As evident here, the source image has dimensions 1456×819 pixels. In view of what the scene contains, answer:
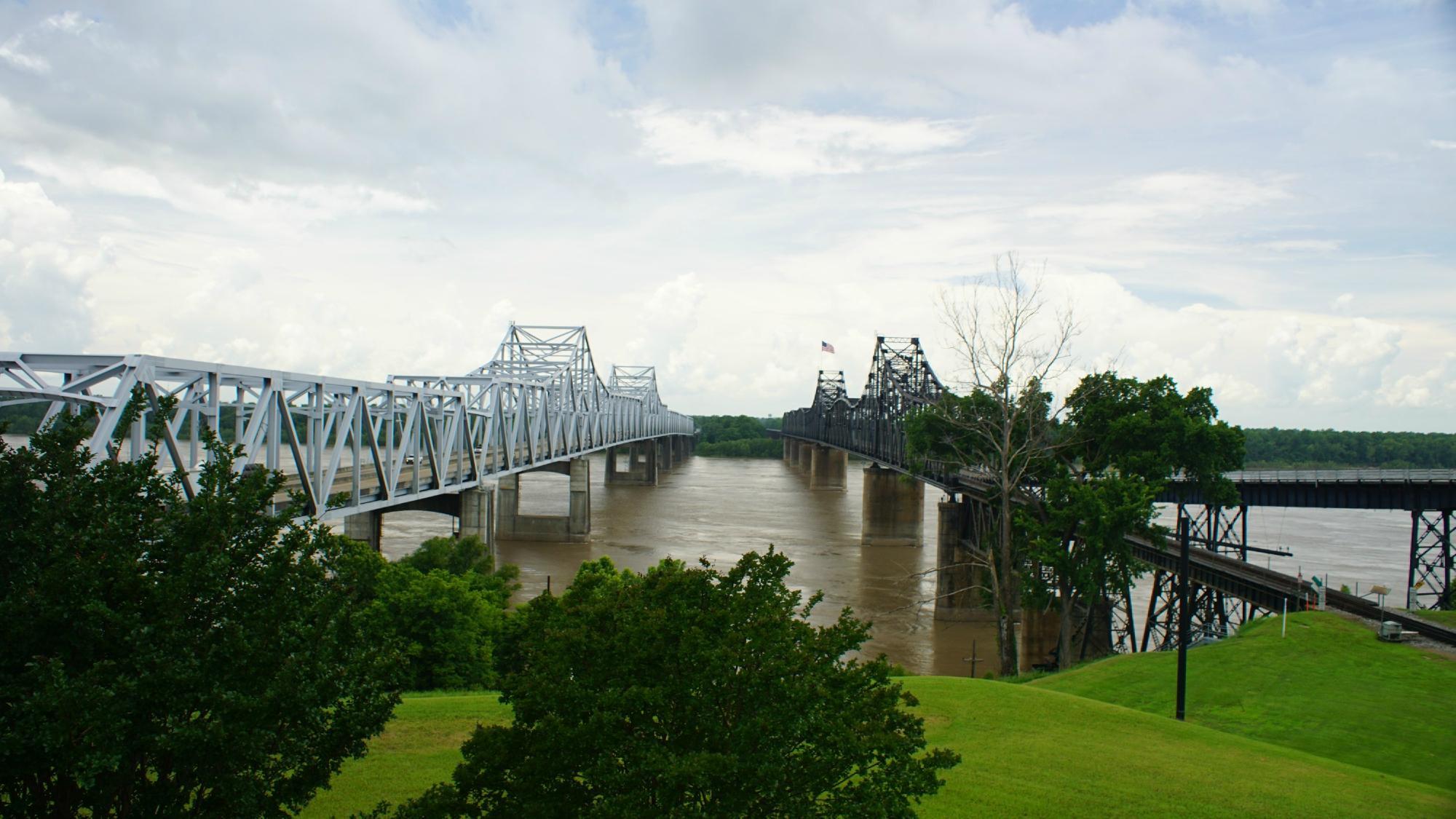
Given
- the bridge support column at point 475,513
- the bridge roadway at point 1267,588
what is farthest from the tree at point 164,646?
the bridge support column at point 475,513

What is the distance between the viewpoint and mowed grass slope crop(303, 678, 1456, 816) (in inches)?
496

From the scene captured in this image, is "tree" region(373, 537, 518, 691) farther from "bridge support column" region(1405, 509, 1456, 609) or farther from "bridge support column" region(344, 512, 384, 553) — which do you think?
"bridge support column" region(1405, 509, 1456, 609)

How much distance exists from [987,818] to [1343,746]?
10.2m

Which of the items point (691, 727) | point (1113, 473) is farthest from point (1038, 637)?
point (691, 727)

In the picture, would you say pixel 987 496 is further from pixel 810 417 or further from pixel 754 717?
pixel 810 417

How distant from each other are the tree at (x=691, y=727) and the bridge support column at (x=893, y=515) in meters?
60.7

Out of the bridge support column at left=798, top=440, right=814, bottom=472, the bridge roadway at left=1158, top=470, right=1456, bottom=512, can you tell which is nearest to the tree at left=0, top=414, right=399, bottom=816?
the bridge roadway at left=1158, top=470, right=1456, bottom=512

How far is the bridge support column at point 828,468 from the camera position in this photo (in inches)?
5010

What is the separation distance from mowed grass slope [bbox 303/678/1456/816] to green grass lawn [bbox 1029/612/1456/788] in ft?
6.76

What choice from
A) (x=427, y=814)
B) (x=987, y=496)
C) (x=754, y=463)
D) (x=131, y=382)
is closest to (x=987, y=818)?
(x=427, y=814)

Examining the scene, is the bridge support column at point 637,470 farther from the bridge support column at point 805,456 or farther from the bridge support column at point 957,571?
the bridge support column at point 957,571

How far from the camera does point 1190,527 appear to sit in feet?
150

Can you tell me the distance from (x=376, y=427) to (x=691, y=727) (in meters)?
30.0

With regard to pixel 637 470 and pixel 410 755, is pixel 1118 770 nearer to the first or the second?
pixel 410 755
